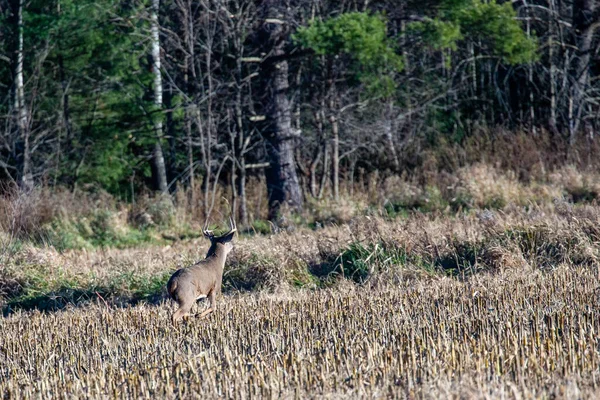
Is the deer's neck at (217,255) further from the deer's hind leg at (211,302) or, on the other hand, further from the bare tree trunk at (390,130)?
the bare tree trunk at (390,130)

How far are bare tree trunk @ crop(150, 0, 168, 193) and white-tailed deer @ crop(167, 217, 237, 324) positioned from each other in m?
9.48

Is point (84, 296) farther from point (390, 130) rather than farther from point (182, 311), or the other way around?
point (390, 130)

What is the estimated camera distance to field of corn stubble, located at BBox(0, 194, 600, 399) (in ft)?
19.6

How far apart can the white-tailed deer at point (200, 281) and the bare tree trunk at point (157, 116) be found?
9.48m

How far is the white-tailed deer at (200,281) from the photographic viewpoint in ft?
28.9

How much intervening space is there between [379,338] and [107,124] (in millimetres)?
15322

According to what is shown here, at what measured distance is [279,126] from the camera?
19344 mm

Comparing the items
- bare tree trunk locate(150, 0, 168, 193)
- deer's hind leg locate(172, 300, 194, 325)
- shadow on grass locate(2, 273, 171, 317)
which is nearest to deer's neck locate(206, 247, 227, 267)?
deer's hind leg locate(172, 300, 194, 325)

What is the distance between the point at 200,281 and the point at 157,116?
11.7m

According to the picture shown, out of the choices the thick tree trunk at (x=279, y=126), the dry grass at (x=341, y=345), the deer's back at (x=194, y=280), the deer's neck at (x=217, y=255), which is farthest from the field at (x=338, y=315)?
the thick tree trunk at (x=279, y=126)

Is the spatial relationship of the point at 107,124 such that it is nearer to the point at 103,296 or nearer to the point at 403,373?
the point at 103,296

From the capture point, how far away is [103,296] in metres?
11.7

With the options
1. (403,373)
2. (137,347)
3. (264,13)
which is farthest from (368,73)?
(403,373)

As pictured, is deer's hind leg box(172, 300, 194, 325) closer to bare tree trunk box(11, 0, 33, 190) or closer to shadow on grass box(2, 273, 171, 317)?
shadow on grass box(2, 273, 171, 317)
